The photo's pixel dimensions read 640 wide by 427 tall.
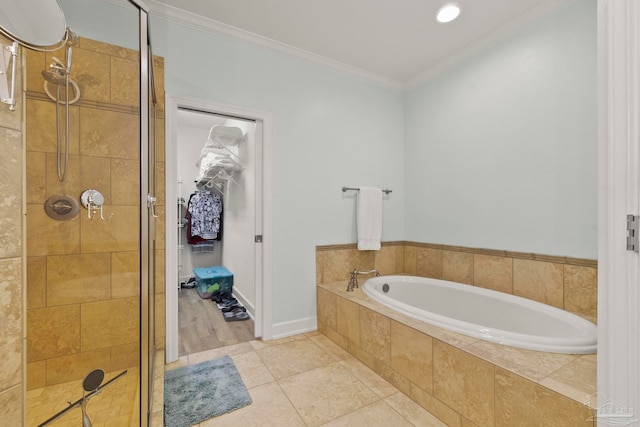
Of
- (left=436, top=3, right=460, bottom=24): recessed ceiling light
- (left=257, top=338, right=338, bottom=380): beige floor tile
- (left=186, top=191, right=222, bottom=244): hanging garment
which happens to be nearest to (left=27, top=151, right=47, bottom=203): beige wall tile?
(left=257, top=338, right=338, bottom=380): beige floor tile

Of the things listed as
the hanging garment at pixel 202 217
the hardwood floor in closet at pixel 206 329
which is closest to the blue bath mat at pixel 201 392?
the hardwood floor in closet at pixel 206 329

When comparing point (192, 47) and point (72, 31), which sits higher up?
point (192, 47)

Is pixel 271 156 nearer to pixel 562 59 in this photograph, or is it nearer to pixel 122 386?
pixel 122 386

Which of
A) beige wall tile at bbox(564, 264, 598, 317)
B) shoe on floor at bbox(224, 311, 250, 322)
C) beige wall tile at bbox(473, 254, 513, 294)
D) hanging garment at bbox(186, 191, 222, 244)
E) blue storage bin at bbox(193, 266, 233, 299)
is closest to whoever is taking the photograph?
beige wall tile at bbox(564, 264, 598, 317)

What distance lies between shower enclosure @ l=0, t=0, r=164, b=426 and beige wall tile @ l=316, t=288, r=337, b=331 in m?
1.33

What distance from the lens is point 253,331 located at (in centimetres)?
265

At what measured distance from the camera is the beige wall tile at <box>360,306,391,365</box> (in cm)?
185

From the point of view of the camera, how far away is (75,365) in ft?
5.26

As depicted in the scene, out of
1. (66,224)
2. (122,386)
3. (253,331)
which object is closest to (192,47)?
(66,224)

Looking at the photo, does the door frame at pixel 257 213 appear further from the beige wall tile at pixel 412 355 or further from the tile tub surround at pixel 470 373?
the beige wall tile at pixel 412 355

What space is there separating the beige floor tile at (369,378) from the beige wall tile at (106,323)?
1.41m

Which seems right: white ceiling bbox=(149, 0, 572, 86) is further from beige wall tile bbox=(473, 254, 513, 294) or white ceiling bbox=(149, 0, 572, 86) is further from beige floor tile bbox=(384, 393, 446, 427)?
beige floor tile bbox=(384, 393, 446, 427)

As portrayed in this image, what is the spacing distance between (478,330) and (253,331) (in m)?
1.90

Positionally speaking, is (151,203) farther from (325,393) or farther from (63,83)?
(325,393)
